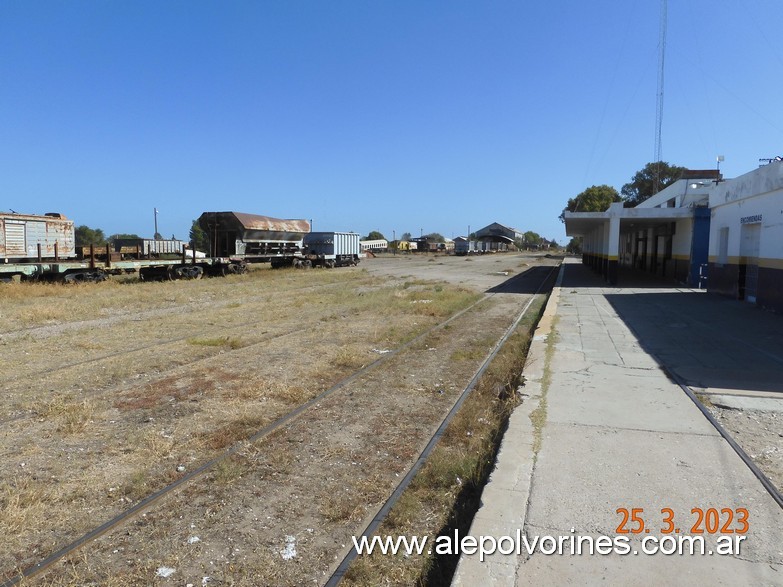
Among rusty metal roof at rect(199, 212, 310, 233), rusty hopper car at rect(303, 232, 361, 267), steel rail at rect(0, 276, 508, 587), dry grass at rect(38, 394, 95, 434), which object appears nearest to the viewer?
steel rail at rect(0, 276, 508, 587)

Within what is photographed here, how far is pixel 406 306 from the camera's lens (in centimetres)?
1738

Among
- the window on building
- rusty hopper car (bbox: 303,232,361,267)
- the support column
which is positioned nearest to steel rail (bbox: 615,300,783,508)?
the window on building

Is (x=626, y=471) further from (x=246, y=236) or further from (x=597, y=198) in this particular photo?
(x=597, y=198)

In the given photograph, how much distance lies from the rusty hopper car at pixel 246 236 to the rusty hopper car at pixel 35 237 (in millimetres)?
8489

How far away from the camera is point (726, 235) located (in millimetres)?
18797

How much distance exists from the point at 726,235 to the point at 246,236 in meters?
24.5

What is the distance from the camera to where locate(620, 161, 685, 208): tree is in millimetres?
79938

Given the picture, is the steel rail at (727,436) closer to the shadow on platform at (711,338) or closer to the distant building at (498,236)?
A: the shadow on platform at (711,338)

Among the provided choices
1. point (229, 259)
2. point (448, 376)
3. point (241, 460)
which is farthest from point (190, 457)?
point (229, 259)

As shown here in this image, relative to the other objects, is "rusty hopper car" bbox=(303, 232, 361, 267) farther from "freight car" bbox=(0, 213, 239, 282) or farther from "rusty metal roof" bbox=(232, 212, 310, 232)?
"freight car" bbox=(0, 213, 239, 282)

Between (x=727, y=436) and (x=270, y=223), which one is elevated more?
(x=270, y=223)

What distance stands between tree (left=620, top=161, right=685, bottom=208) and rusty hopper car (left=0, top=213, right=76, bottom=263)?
7459 cm

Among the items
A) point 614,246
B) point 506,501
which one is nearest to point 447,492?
point 506,501

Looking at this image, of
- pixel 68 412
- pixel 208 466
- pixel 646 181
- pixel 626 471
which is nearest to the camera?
pixel 626 471
